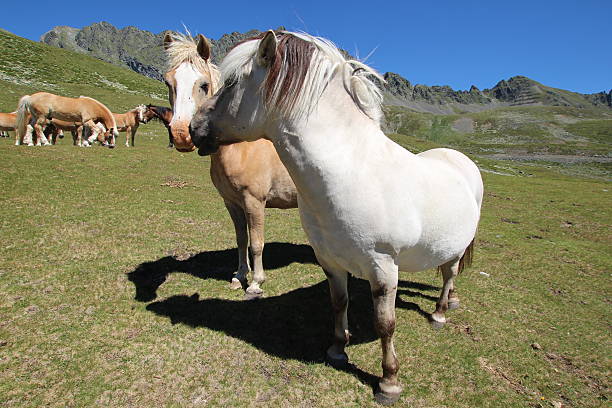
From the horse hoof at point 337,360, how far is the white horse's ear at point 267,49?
316 centimetres

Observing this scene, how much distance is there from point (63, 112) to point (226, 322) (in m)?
15.8

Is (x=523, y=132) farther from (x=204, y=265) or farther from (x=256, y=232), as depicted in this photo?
(x=256, y=232)

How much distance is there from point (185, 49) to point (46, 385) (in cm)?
370

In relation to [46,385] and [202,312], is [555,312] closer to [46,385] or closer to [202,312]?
[202,312]

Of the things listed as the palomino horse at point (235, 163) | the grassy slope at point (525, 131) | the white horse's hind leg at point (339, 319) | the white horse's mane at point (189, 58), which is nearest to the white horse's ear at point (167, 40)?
the palomino horse at point (235, 163)

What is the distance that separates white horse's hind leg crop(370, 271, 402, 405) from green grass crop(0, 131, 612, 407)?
183mm

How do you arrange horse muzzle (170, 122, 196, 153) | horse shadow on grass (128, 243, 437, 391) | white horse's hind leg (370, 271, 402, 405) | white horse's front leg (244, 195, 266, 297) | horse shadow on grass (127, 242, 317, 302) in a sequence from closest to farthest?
1. white horse's hind leg (370, 271, 402, 405)
2. horse muzzle (170, 122, 196, 153)
3. horse shadow on grass (128, 243, 437, 391)
4. white horse's front leg (244, 195, 266, 297)
5. horse shadow on grass (127, 242, 317, 302)

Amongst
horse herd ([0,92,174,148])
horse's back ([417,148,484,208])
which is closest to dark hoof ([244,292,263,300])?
horse's back ([417,148,484,208])

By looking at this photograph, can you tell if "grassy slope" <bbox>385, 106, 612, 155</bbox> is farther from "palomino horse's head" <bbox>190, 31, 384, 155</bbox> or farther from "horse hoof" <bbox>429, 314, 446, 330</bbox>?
"palomino horse's head" <bbox>190, 31, 384, 155</bbox>

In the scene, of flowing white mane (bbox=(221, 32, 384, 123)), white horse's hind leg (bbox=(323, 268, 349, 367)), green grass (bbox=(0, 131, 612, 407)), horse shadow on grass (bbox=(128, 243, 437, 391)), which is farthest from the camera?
horse shadow on grass (bbox=(128, 243, 437, 391))

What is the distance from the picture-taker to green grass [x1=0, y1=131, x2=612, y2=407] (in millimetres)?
3277

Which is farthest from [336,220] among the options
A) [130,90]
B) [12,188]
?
[130,90]

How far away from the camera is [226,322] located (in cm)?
434

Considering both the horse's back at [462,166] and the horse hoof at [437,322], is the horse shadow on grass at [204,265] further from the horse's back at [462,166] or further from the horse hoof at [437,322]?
the horse's back at [462,166]
